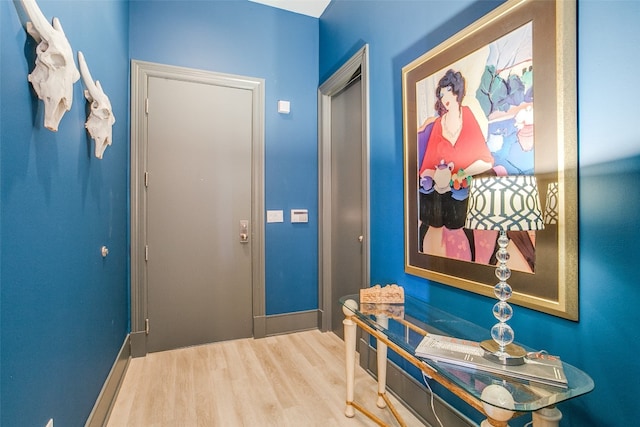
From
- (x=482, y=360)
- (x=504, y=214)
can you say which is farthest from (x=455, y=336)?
(x=504, y=214)

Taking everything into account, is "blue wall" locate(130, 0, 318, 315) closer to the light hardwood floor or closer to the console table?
the light hardwood floor

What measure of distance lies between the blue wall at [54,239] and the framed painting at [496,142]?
165 cm

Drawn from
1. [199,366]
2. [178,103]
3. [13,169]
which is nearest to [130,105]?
[178,103]

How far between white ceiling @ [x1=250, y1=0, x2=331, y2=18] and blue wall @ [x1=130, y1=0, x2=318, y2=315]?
5 centimetres

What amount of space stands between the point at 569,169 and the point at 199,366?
8.35 feet

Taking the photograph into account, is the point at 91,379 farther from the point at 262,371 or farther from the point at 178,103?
the point at 178,103

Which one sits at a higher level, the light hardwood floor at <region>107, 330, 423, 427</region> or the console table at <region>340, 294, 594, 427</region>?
the console table at <region>340, 294, 594, 427</region>

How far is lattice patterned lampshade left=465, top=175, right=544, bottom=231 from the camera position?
937mm

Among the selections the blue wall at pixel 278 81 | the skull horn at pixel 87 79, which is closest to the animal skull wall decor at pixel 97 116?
the skull horn at pixel 87 79

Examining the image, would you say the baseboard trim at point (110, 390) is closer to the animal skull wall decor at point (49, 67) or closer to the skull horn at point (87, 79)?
the animal skull wall decor at point (49, 67)

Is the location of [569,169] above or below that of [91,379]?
above

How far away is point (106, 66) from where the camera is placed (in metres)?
1.89

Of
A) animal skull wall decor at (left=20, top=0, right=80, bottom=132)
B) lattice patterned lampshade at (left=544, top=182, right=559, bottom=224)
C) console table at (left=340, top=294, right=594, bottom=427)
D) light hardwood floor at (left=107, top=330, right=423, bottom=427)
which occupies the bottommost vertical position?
light hardwood floor at (left=107, top=330, right=423, bottom=427)

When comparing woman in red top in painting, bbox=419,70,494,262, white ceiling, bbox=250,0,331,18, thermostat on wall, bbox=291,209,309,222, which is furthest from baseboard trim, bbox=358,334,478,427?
white ceiling, bbox=250,0,331,18
